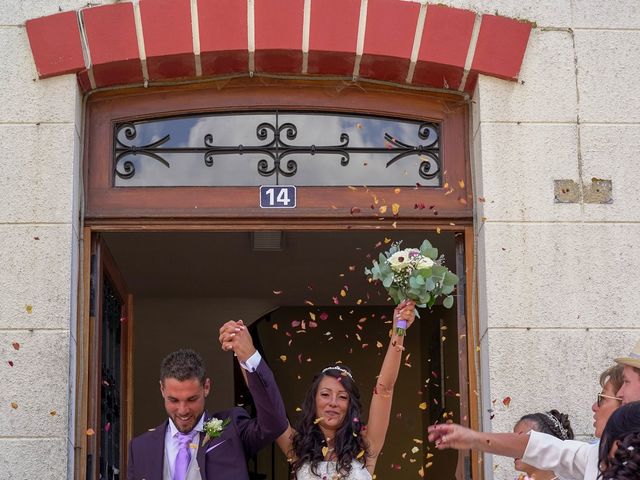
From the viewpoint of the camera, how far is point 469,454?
7746mm

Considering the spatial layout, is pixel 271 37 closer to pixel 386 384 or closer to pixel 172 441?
pixel 386 384

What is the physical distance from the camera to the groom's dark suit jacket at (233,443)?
6.84 metres

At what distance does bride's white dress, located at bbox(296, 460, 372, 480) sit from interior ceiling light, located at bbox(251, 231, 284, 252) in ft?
12.4

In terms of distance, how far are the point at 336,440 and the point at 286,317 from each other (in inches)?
232

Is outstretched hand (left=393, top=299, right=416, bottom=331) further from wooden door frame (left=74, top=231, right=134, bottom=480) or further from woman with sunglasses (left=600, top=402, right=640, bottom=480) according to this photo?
woman with sunglasses (left=600, top=402, right=640, bottom=480)

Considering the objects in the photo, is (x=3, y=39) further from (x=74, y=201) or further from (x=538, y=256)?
(x=538, y=256)

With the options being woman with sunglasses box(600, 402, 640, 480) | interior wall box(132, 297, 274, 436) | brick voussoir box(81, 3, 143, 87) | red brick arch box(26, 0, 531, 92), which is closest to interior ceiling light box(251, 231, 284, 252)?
interior wall box(132, 297, 274, 436)

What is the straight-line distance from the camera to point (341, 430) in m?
7.09

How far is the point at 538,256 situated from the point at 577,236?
0.80ft

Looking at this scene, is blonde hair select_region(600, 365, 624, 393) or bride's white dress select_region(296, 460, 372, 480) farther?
bride's white dress select_region(296, 460, 372, 480)

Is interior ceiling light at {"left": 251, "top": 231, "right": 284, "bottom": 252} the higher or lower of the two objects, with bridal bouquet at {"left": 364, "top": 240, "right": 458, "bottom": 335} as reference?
higher

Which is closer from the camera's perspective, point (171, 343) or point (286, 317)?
point (171, 343)

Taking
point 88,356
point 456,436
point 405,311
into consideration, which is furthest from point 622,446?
point 88,356

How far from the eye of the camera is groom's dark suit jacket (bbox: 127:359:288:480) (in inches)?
269
